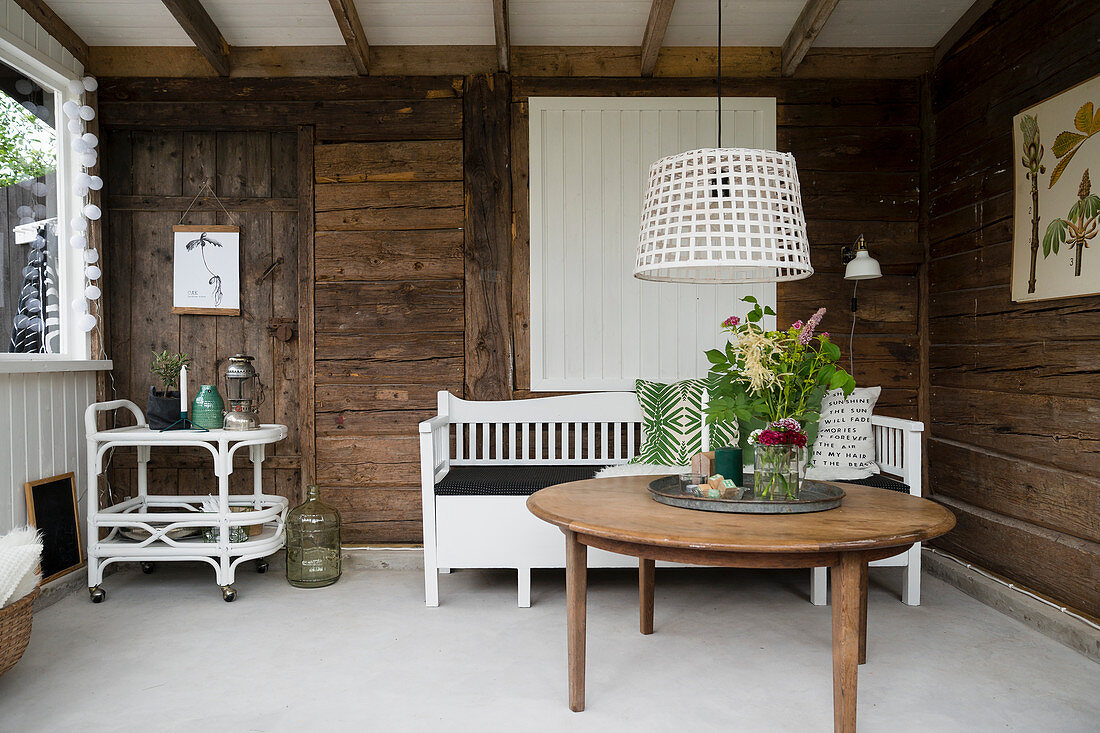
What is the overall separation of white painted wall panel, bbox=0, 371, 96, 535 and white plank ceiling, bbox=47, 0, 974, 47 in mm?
1627

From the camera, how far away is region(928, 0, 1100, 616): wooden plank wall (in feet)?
8.96

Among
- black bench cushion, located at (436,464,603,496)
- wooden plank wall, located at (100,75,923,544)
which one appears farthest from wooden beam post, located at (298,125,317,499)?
black bench cushion, located at (436,464,603,496)

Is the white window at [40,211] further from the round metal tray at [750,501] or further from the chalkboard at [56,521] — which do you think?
the round metal tray at [750,501]

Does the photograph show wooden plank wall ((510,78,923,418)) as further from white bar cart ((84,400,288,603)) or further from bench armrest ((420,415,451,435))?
white bar cart ((84,400,288,603))

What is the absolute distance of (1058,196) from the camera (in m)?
Answer: 2.83

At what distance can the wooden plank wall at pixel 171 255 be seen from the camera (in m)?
3.81

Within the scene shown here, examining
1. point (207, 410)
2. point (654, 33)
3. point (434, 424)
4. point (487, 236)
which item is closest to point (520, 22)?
point (654, 33)

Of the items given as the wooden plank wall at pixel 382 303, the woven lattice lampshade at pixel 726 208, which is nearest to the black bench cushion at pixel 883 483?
the woven lattice lampshade at pixel 726 208

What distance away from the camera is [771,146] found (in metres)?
3.76

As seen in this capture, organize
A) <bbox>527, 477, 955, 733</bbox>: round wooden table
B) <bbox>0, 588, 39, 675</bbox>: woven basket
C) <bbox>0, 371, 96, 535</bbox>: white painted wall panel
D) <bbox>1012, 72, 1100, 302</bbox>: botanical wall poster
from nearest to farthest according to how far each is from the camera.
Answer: <bbox>527, 477, 955, 733</bbox>: round wooden table
<bbox>0, 588, 39, 675</bbox>: woven basket
<bbox>1012, 72, 1100, 302</bbox>: botanical wall poster
<bbox>0, 371, 96, 535</bbox>: white painted wall panel

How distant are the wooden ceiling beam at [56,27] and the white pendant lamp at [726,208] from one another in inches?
113

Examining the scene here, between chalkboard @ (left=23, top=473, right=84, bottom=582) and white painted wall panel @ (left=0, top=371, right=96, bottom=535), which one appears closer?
white painted wall panel @ (left=0, top=371, right=96, bottom=535)

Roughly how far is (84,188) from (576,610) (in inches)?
117

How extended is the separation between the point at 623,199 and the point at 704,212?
1825 mm
